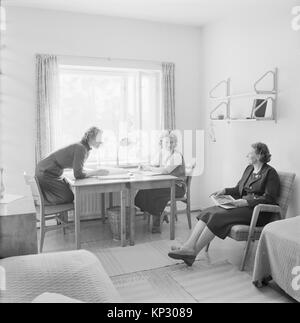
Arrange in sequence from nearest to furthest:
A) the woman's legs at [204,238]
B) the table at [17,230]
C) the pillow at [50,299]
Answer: the pillow at [50,299]
the table at [17,230]
the woman's legs at [204,238]

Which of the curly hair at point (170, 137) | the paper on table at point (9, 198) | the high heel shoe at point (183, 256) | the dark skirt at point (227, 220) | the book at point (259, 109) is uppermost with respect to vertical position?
the book at point (259, 109)

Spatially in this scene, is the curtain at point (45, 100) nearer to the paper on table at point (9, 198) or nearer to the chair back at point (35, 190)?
the chair back at point (35, 190)

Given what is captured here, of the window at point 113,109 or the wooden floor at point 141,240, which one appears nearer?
the wooden floor at point 141,240

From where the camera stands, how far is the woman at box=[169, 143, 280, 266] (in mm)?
2965

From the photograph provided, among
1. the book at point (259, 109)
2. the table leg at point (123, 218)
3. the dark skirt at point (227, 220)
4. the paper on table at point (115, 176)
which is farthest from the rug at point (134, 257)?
the book at point (259, 109)

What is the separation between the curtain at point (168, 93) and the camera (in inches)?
179

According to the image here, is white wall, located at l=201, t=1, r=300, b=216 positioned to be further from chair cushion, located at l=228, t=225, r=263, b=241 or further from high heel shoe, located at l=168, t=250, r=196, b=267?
high heel shoe, located at l=168, t=250, r=196, b=267

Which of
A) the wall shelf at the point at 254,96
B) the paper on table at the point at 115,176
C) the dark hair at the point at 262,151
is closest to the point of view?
the dark hair at the point at 262,151

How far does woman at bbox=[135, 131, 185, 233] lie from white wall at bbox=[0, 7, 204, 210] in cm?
127

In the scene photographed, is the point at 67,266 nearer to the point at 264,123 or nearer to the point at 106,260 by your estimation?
the point at 106,260

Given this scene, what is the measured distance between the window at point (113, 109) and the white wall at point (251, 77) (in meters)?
0.76

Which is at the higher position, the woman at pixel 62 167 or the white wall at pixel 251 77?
the white wall at pixel 251 77

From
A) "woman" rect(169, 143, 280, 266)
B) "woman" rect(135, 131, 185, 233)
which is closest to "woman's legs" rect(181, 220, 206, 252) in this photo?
"woman" rect(169, 143, 280, 266)
